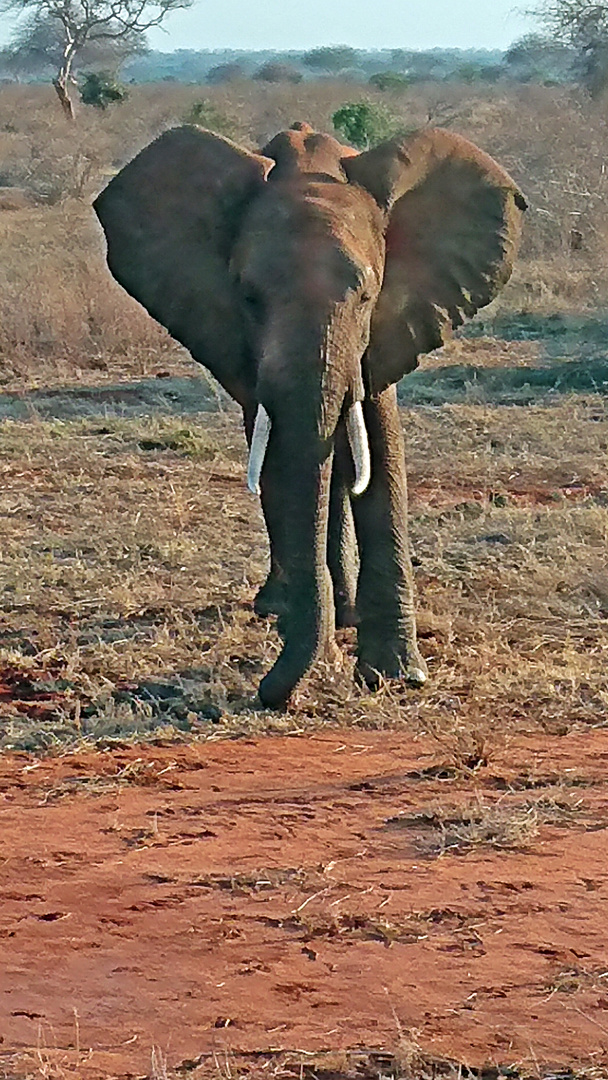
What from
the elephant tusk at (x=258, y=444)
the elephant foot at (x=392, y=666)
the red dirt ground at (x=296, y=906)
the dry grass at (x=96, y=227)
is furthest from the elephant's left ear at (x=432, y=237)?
the dry grass at (x=96, y=227)

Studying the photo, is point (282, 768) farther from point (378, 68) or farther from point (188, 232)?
point (378, 68)

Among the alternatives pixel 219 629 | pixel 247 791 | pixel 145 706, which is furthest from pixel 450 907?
pixel 219 629

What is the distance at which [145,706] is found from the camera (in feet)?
18.4

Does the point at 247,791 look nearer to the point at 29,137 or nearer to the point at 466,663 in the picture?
the point at 466,663

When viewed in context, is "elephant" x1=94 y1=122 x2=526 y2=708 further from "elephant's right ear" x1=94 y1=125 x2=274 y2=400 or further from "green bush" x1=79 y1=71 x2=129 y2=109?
"green bush" x1=79 y1=71 x2=129 y2=109

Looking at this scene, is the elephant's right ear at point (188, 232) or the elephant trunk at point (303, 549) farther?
the elephant's right ear at point (188, 232)

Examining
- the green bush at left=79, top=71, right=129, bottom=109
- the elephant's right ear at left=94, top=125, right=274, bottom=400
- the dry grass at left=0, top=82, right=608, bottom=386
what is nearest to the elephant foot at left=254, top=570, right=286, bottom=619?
the elephant's right ear at left=94, top=125, right=274, bottom=400

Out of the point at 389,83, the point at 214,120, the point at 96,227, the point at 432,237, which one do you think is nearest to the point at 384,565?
the point at 432,237

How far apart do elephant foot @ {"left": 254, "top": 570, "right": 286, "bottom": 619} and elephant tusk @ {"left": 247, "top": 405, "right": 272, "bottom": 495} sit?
1087 mm

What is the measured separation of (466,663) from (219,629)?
0.99 meters

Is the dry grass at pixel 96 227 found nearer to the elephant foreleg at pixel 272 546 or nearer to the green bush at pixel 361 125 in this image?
the green bush at pixel 361 125

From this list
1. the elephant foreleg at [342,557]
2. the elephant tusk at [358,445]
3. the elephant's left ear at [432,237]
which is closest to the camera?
the elephant tusk at [358,445]

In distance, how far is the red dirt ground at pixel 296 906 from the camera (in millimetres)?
3371

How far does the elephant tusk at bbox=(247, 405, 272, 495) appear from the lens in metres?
5.20
